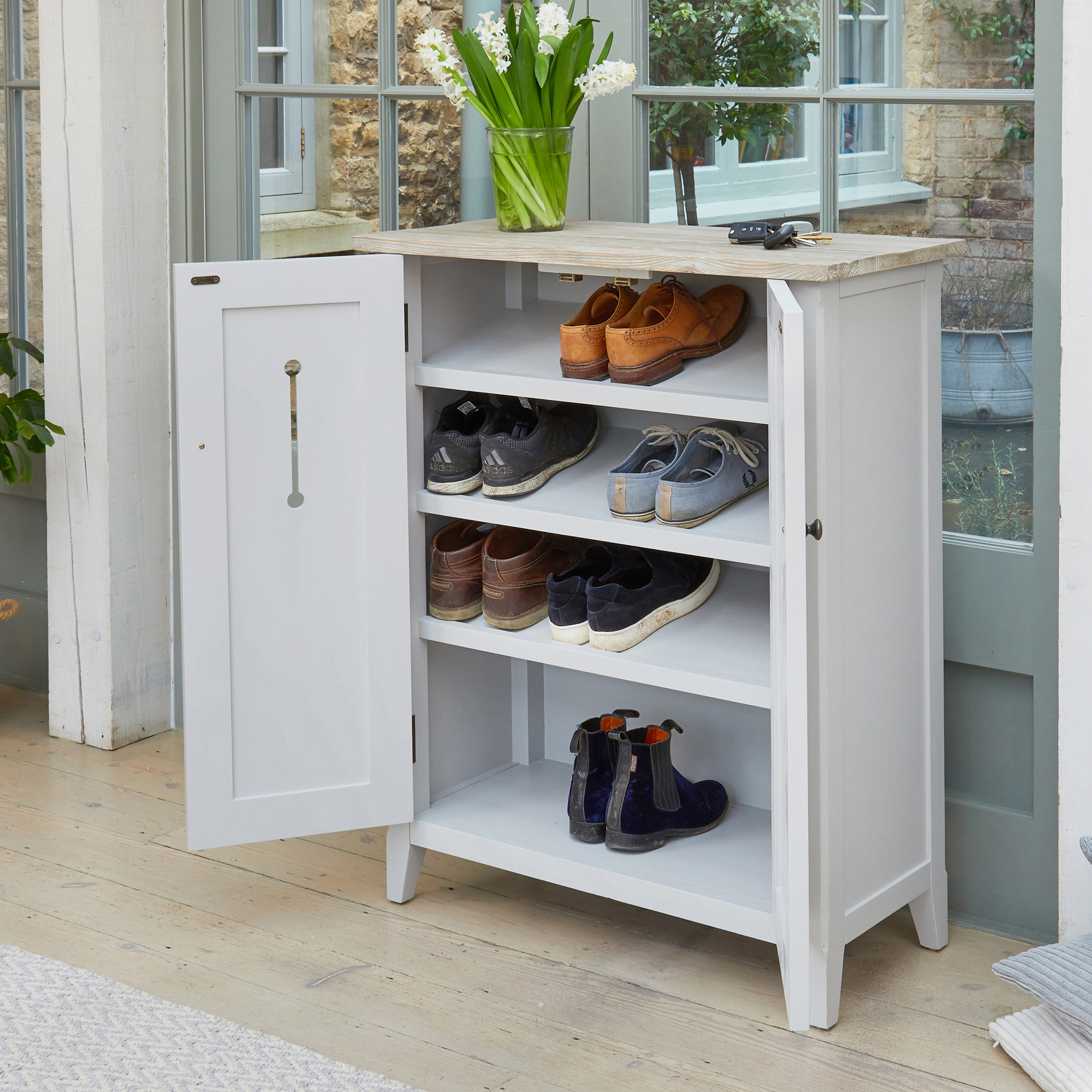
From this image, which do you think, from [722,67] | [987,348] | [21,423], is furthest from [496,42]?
[21,423]

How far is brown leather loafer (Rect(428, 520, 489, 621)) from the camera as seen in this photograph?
2324mm

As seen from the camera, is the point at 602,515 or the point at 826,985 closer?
the point at 826,985

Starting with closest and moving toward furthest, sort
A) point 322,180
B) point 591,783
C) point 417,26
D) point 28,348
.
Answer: point 591,783 < point 417,26 < point 322,180 < point 28,348

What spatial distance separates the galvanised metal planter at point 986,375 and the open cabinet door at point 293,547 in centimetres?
86

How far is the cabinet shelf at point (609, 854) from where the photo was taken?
2125mm

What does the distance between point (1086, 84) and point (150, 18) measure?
1.95m

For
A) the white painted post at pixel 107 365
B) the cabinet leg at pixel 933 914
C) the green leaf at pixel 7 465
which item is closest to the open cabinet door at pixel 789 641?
the cabinet leg at pixel 933 914

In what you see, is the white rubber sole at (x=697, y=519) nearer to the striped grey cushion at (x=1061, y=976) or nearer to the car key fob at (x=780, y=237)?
the car key fob at (x=780, y=237)

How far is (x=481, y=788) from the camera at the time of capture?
2.53 m

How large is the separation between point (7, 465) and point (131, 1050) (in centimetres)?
150

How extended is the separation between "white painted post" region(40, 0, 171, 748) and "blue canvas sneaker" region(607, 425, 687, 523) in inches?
53.3

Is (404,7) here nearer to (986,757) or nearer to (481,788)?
(481,788)

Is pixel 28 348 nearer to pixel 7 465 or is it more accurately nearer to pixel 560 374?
pixel 7 465

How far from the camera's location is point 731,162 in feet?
→ 7.78
